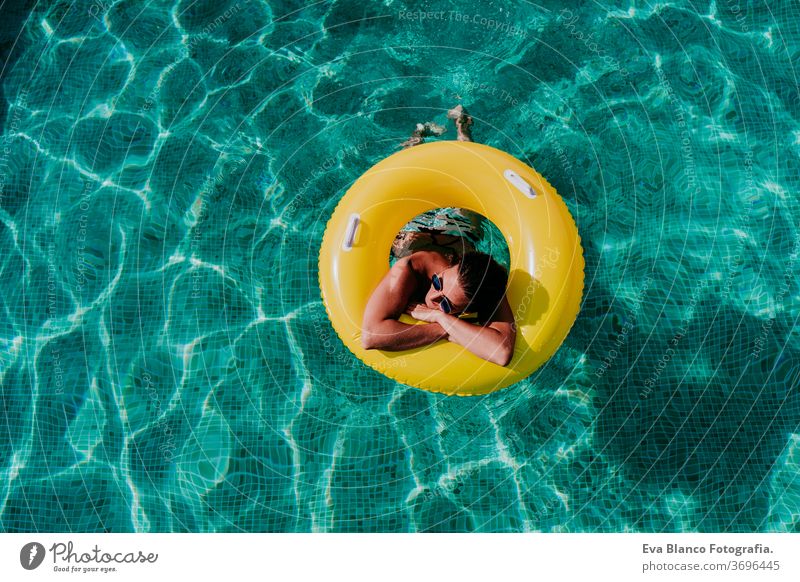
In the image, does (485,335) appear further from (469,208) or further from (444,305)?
(469,208)

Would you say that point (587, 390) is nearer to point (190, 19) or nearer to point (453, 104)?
point (453, 104)

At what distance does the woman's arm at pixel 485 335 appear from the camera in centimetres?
453

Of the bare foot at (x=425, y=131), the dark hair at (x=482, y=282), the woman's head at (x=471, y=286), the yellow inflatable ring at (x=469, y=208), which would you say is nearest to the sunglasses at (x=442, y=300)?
the woman's head at (x=471, y=286)

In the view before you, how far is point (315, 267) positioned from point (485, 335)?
2.13m

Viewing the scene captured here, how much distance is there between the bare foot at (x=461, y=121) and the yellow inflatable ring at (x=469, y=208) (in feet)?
3.81

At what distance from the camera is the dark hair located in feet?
14.1

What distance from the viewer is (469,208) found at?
200 inches

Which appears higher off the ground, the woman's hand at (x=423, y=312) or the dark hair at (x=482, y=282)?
the dark hair at (x=482, y=282)

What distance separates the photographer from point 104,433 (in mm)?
5863

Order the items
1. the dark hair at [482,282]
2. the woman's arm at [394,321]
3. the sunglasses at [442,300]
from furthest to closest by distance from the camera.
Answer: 1. the woman's arm at [394,321]
2. the sunglasses at [442,300]
3. the dark hair at [482,282]

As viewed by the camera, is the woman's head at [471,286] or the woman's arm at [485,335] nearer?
the woman's head at [471,286]

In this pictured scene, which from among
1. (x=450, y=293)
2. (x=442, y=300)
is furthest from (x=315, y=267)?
(x=450, y=293)

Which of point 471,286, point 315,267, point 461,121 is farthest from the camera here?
point 461,121

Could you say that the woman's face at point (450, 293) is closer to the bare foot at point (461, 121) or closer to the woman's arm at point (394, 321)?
the woman's arm at point (394, 321)
